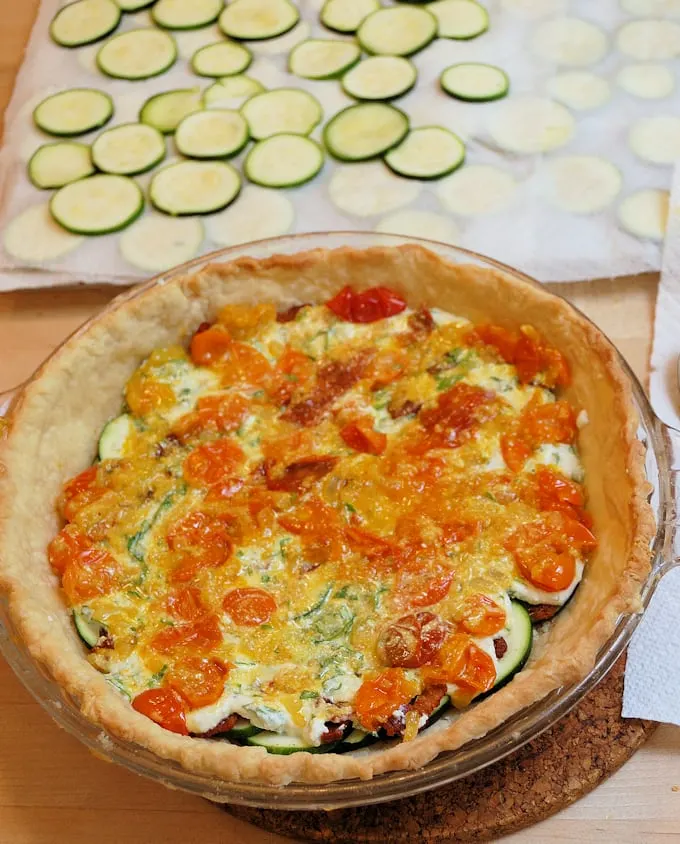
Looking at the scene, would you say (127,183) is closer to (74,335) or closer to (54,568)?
(74,335)

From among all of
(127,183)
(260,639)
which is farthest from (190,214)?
(260,639)

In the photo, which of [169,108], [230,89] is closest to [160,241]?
[169,108]

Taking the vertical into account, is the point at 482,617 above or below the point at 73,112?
below

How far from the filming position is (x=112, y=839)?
277 cm

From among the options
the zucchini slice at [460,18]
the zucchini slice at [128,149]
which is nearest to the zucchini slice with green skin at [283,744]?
the zucchini slice at [128,149]

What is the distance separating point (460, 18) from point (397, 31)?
1.21ft

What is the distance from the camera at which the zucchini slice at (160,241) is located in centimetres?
438

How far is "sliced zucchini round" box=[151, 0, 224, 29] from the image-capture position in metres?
5.38

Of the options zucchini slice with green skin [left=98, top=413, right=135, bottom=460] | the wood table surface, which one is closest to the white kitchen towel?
zucchini slice with green skin [left=98, top=413, right=135, bottom=460]

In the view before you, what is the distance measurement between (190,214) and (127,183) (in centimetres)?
42

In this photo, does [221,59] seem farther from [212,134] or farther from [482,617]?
[482,617]

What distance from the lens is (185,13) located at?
544 centimetres

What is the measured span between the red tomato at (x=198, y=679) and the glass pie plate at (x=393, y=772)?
19 centimetres

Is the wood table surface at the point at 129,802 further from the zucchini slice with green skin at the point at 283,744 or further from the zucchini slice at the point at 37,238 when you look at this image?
the zucchini slice at the point at 37,238
